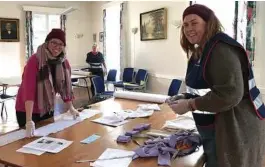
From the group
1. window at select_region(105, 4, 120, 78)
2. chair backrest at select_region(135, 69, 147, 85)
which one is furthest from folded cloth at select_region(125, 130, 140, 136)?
window at select_region(105, 4, 120, 78)

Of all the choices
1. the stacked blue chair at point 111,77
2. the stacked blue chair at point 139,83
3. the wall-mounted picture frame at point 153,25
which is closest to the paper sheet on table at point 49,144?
the stacked blue chair at point 139,83

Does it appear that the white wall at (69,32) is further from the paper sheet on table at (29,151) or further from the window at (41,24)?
the paper sheet on table at (29,151)

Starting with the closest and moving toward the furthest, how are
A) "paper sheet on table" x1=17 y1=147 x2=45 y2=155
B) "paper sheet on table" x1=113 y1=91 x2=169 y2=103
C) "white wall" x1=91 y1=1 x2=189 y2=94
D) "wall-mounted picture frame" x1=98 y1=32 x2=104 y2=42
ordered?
"paper sheet on table" x1=17 y1=147 x2=45 y2=155 → "paper sheet on table" x1=113 y1=91 x2=169 y2=103 → "white wall" x1=91 y1=1 x2=189 y2=94 → "wall-mounted picture frame" x1=98 y1=32 x2=104 y2=42

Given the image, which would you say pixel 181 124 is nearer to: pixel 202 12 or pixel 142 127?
pixel 142 127

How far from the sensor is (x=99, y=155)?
4.75 feet

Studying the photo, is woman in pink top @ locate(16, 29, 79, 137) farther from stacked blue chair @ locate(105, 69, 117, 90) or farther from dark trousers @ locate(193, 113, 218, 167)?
stacked blue chair @ locate(105, 69, 117, 90)

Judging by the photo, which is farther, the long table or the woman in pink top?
the woman in pink top

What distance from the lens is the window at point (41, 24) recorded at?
306 inches

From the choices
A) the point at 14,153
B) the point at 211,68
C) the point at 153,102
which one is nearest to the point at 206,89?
the point at 211,68

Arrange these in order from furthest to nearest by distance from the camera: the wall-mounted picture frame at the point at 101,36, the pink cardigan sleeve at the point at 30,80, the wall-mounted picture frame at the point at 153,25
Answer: the wall-mounted picture frame at the point at 101,36, the wall-mounted picture frame at the point at 153,25, the pink cardigan sleeve at the point at 30,80

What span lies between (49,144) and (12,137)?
317 millimetres

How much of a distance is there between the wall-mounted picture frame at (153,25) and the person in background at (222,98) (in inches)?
176

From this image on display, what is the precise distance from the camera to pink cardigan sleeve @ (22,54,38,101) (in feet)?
5.99

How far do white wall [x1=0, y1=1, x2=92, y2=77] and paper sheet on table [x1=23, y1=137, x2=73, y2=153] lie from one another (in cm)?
631
